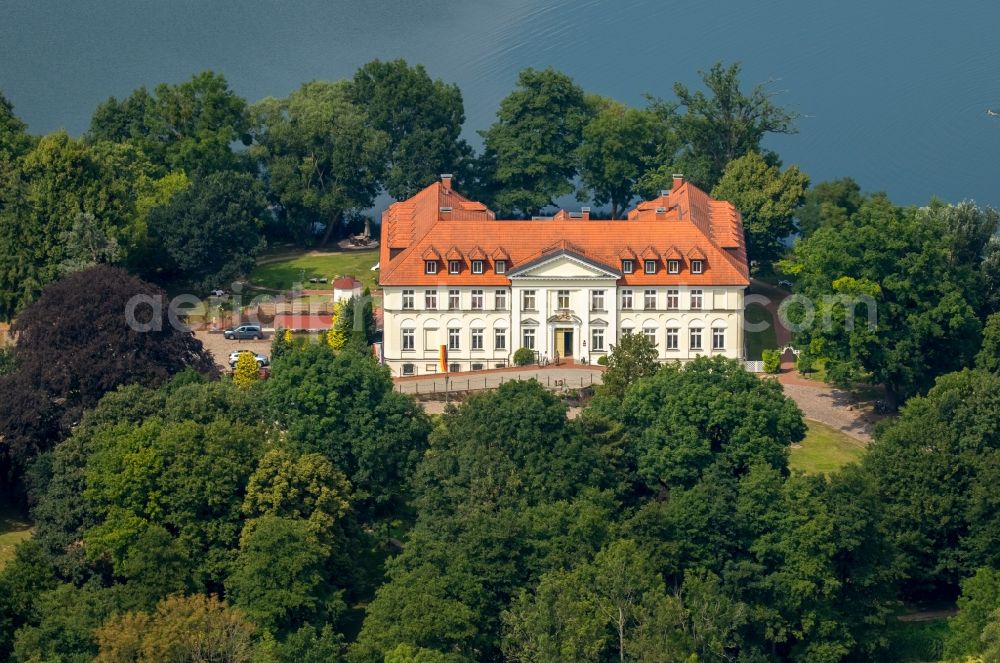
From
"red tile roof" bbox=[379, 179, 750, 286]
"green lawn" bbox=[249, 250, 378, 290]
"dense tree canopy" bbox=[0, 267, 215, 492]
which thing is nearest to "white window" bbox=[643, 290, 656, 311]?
"red tile roof" bbox=[379, 179, 750, 286]

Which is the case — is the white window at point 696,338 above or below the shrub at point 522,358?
above

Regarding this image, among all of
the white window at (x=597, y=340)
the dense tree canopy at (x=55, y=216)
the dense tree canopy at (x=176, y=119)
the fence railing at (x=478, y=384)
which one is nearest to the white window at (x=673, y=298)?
the white window at (x=597, y=340)

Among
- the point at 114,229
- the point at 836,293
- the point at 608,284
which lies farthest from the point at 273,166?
the point at 836,293

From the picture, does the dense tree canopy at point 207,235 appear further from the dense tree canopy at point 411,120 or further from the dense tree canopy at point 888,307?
the dense tree canopy at point 888,307

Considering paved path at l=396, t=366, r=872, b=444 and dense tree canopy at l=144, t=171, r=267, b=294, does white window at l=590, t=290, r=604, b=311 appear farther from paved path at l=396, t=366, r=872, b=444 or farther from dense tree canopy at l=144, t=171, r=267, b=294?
dense tree canopy at l=144, t=171, r=267, b=294

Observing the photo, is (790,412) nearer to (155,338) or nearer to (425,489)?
(425,489)
